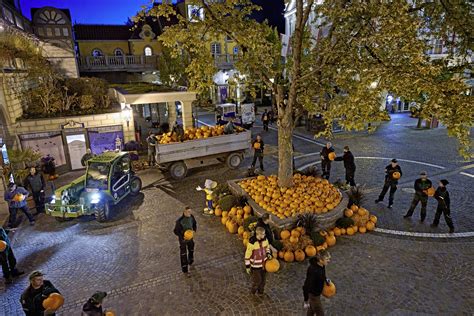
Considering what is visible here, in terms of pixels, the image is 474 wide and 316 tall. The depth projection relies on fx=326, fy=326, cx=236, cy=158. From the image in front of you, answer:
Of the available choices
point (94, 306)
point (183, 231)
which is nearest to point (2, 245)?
point (94, 306)

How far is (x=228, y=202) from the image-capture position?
1041cm

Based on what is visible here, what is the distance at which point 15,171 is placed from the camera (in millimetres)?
13008

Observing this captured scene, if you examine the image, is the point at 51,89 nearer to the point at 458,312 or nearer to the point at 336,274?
the point at 336,274

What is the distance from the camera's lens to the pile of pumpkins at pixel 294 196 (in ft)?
31.1

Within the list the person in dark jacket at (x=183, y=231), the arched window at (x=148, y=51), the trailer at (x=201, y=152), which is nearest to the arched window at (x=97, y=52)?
the arched window at (x=148, y=51)

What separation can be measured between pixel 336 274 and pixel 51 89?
1610 cm

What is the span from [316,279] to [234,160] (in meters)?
10.9

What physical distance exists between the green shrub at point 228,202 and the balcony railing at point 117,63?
2991cm

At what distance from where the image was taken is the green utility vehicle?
33.8ft

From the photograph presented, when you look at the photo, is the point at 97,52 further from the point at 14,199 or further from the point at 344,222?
the point at 344,222

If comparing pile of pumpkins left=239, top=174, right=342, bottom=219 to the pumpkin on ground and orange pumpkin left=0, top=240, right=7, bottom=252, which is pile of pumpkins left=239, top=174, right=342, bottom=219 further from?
orange pumpkin left=0, top=240, right=7, bottom=252

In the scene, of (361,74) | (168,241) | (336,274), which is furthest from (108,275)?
(361,74)

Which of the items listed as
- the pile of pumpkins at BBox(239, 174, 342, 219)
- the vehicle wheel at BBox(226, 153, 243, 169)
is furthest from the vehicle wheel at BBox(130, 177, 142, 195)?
the vehicle wheel at BBox(226, 153, 243, 169)

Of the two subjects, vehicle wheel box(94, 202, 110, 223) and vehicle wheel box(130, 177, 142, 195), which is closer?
vehicle wheel box(94, 202, 110, 223)
